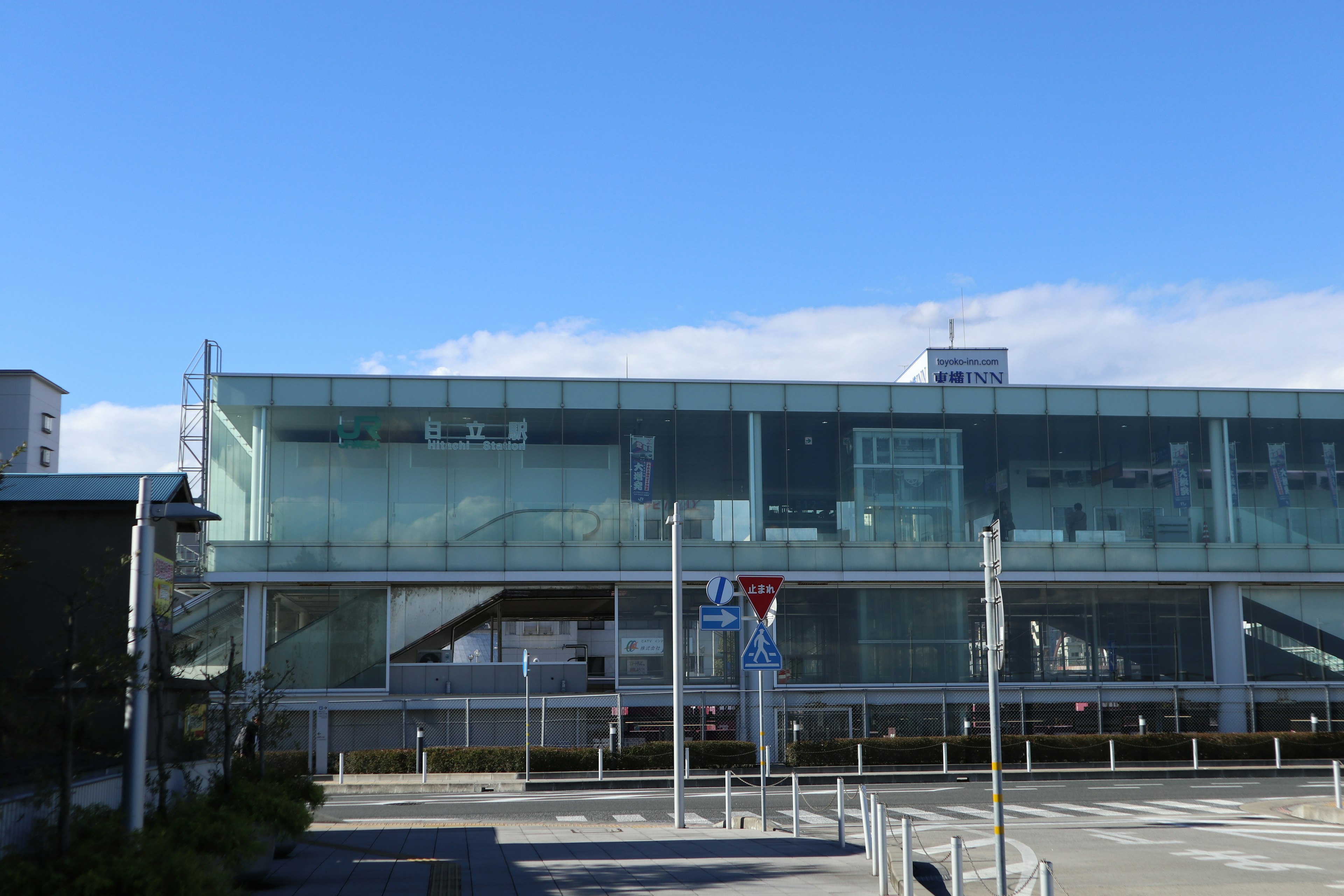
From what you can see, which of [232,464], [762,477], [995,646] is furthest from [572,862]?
[232,464]

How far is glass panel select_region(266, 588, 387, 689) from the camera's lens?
115 ft

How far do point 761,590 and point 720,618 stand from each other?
69.5 inches

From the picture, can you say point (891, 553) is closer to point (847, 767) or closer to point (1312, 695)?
point (847, 767)

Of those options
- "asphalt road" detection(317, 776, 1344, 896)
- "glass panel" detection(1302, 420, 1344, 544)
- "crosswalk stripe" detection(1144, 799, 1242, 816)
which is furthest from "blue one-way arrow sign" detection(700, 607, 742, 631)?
"glass panel" detection(1302, 420, 1344, 544)

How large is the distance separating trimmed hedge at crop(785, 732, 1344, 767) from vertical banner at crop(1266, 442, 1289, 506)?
7.89m

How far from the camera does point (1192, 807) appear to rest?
24.0 metres

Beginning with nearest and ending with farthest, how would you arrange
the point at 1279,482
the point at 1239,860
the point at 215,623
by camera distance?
the point at 1239,860
the point at 215,623
the point at 1279,482

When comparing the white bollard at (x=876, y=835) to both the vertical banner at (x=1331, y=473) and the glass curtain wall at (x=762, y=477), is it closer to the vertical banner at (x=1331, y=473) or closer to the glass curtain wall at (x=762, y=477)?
the glass curtain wall at (x=762, y=477)

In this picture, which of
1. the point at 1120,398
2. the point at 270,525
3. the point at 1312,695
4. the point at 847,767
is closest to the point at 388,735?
the point at 270,525

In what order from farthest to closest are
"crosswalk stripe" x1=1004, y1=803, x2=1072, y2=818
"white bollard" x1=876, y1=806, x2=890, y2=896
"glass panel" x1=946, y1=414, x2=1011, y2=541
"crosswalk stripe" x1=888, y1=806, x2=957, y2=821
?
"glass panel" x1=946, y1=414, x2=1011, y2=541 < "crosswalk stripe" x1=1004, y1=803, x2=1072, y2=818 < "crosswalk stripe" x1=888, y1=806, x2=957, y2=821 < "white bollard" x1=876, y1=806, x2=890, y2=896

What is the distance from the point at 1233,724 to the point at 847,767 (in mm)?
13558

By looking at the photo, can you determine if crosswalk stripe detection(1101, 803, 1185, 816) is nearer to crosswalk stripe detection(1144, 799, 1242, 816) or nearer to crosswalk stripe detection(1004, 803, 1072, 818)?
crosswalk stripe detection(1144, 799, 1242, 816)

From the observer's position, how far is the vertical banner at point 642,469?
36.6 metres

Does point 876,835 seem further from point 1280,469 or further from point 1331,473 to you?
point 1331,473
